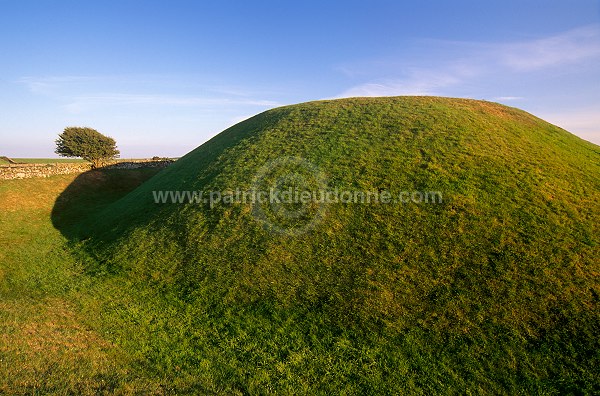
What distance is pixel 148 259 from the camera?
719 inches

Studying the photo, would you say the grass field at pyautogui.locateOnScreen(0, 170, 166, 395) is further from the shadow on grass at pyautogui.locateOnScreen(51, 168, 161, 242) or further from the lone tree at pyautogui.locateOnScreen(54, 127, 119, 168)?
the lone tree at pyautogui.locateOnScreen(54, 127, 119, 168)

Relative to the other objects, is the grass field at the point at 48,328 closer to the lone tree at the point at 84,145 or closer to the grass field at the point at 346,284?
the grass field at the point at 346,284

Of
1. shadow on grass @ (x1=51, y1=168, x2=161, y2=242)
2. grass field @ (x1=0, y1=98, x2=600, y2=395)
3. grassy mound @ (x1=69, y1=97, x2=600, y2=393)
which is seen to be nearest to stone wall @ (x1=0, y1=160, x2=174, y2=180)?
shadow on grass @ (x1=51, y1=168, x2=161, y2=242)

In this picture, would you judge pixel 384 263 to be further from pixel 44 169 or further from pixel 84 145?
pixel 84 145

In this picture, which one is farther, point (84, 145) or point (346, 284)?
point (84, 145)

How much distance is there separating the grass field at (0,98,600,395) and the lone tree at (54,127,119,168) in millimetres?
23899

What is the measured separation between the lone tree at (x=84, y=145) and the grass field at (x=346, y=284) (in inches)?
941

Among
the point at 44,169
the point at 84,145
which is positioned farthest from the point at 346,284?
the point at 84,145

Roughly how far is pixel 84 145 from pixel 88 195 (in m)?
14.7

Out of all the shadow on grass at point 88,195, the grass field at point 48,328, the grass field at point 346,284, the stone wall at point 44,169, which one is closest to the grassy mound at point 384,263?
the grass field at point 346,284

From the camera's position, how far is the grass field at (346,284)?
10469mm

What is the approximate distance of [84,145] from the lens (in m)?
46.5

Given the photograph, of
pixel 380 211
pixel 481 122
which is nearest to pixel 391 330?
pixel 380 211

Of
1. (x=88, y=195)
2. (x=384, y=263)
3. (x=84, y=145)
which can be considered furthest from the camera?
(x=84, y=145)
